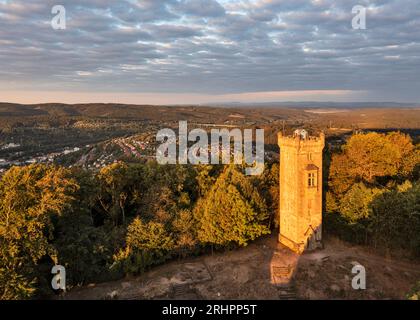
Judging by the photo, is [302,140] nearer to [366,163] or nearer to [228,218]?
[228,218]

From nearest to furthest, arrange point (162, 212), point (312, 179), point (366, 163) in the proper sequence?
point (312, 179), point (162, 212), point (366, 163)

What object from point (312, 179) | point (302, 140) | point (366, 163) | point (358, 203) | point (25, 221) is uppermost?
point (302, 140)

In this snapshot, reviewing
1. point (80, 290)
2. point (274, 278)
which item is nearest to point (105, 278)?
point (80, 290)

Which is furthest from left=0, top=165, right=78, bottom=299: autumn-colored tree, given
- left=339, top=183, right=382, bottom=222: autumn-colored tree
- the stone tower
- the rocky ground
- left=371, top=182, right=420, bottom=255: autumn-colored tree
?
left=371, top=182, right=420, bottom=255: autumn-colored tree

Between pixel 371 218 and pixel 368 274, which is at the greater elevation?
pixel 371 218

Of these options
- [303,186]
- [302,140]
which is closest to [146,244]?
[303,186]
